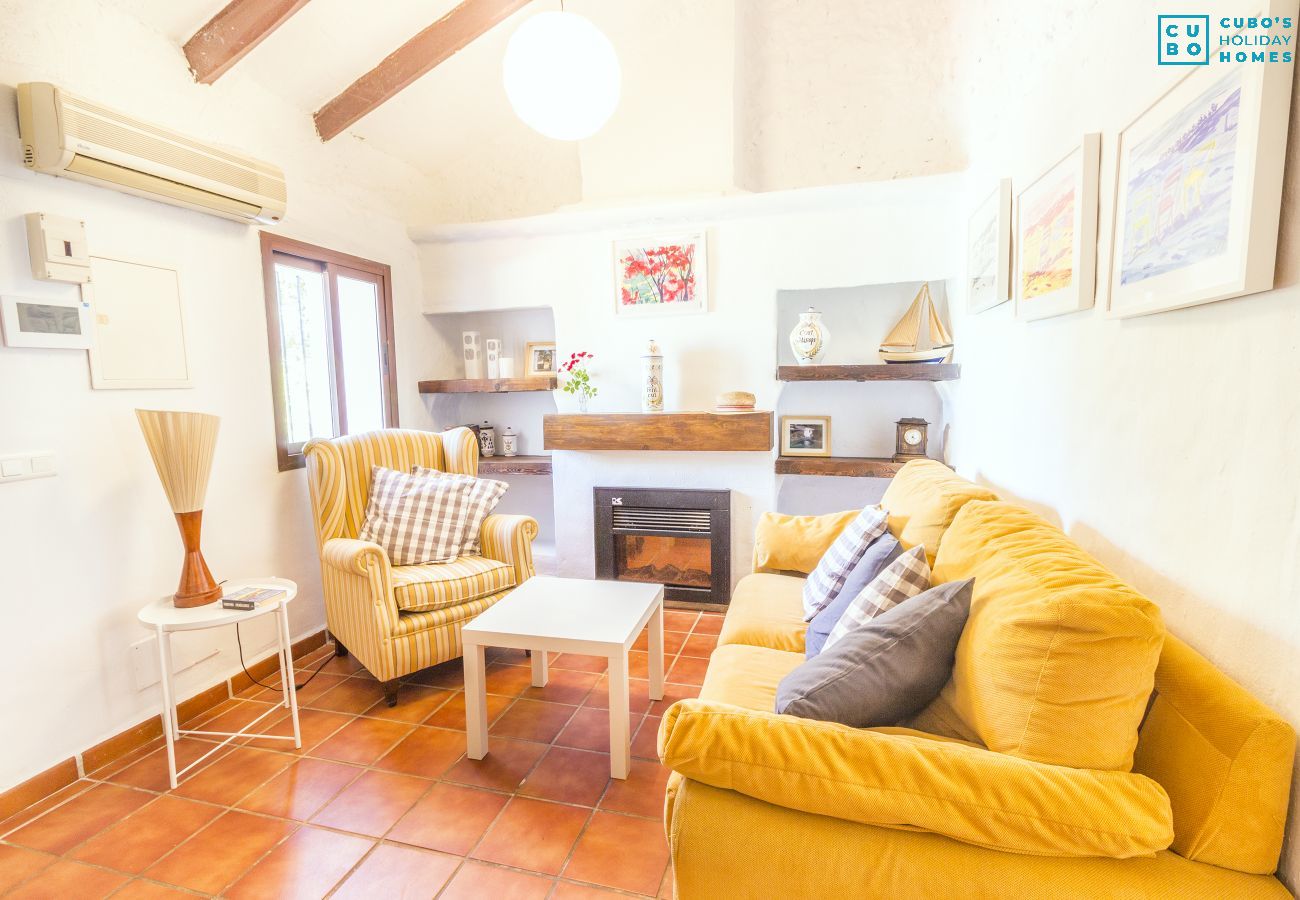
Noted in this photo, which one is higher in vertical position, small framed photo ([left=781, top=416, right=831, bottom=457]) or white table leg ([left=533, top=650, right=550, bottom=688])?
small framed photo ([left=781, top=416, right=831, bottom=457])

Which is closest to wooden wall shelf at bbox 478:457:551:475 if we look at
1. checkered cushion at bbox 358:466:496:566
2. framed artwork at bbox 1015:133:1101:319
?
checkered cushion at bbox 358:466:496:566

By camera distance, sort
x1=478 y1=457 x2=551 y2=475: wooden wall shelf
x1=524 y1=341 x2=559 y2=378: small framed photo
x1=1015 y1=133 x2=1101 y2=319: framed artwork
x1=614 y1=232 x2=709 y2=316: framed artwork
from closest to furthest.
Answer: x1=1015 y1=133 x2=1101 y2=319: framed artwork → x1=614 y1=232 x2=709 y2=316: framed artwork → x1=478 y1=457 x2=551 y2=475: wooden wall shelf → x1=524 y1=341 x2=559 y2=378: small framed photo

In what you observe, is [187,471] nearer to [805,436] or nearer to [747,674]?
[747,674]

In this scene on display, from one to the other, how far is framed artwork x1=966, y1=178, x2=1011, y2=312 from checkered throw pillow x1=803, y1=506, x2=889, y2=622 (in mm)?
971

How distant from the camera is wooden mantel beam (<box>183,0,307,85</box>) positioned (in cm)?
225

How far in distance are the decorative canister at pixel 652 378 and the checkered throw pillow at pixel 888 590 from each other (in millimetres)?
1991

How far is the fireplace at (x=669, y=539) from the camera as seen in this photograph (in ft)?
11.2

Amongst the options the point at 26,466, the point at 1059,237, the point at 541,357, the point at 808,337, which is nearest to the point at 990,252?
the point at 1059,237

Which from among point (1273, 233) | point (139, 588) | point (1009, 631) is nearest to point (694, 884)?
point (1009, 631)

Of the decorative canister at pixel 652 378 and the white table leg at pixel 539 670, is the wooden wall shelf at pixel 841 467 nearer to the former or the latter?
the decorative canister at pixel 652 378

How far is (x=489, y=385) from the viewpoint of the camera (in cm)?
376

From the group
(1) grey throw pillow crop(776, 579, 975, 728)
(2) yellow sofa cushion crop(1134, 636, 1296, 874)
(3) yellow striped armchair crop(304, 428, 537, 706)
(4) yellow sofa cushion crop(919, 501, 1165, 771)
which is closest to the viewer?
(2) yellow sofa cushion crop(1134, 636, 1296, 874)

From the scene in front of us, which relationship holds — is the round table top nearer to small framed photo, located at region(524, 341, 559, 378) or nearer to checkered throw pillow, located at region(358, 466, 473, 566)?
checkered throw pillow, located at region(358, 466, 473, 566)

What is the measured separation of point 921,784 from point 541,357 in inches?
136
